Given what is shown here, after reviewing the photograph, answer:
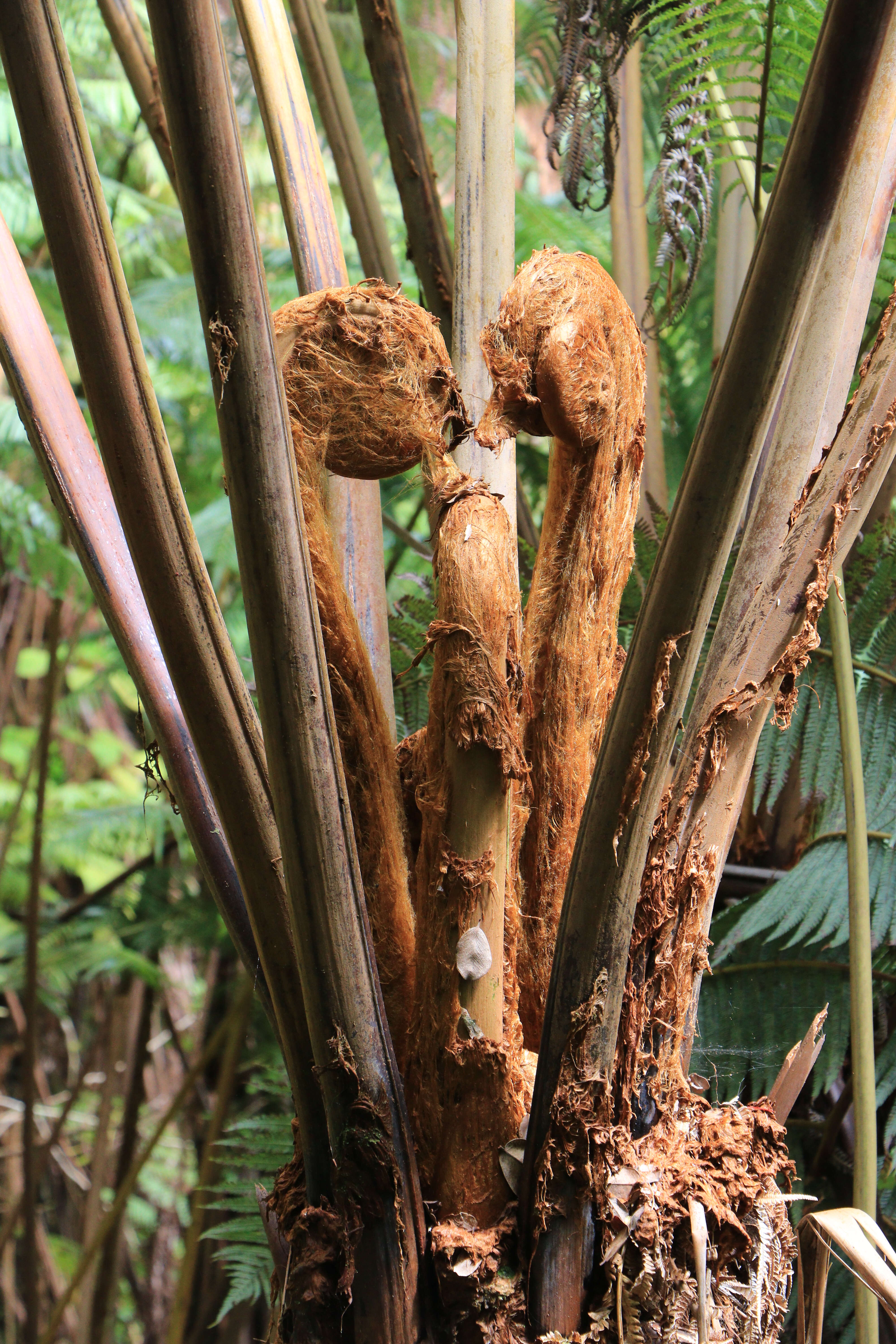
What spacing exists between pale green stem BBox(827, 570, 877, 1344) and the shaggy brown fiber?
0.14 meters

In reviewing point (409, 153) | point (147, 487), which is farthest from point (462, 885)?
point (409, 153)

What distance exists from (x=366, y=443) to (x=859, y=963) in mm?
429

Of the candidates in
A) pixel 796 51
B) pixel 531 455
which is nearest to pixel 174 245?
pixel 531 455

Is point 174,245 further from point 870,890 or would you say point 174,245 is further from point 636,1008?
point 636,1008

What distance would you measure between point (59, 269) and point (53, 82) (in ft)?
0.20

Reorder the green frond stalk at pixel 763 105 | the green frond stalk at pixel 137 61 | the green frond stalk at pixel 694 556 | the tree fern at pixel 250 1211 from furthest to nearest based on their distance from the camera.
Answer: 1. the tree fern at pixel 250 1211
2. the green frond stalk at pixel 137 61
3. the green frond stalk at pixel 763 105
4. the green frond stalk at pixel 694 556

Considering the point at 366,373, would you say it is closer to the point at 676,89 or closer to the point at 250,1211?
the point at 676,89

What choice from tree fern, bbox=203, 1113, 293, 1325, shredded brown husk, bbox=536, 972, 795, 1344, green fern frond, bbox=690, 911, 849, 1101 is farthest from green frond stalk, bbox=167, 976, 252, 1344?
shredded brown husk, bbox=536, 972, 795, 1344

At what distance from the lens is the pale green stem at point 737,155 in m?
0.76

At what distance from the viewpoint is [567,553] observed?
20.6 inches

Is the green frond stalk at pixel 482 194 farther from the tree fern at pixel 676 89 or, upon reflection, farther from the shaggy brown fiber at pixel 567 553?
the tree fern at pixel 676 89

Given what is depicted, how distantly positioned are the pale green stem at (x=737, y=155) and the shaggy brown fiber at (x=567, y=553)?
0.17 m

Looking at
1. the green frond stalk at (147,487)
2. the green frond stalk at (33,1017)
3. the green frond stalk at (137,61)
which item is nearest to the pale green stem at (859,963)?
the green frond stalk at (147,487)

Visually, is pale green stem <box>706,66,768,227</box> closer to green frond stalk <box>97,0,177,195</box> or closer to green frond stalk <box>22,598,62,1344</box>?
green frond stalk <box>97,0,177,195</box>
